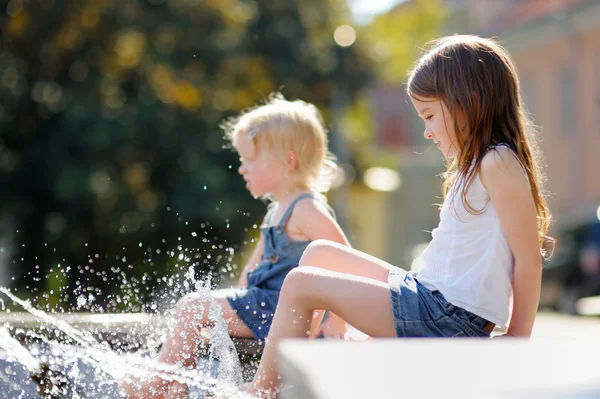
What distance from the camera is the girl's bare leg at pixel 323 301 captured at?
116 inches

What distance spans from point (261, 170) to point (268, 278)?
18.9 inches

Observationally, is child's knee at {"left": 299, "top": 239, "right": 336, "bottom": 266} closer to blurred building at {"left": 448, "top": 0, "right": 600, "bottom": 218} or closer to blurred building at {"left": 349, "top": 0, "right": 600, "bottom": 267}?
blurred building at {"left": 349, "top": 0, "right": 600, "bottom": 267}

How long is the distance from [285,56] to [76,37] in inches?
118

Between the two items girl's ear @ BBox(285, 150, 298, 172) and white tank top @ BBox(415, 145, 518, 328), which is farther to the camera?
girl's ear @ BBox(285, 150, 298, 172)

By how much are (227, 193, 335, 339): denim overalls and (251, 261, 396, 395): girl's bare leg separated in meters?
0.79

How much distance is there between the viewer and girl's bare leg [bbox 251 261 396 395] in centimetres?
294

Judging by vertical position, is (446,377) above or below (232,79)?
below

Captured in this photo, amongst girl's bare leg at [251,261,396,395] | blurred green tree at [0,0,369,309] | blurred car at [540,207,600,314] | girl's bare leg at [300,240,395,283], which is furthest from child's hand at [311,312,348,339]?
blurred car at [540,207,600,314]

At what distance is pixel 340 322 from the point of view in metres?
3.61

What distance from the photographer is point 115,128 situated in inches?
468

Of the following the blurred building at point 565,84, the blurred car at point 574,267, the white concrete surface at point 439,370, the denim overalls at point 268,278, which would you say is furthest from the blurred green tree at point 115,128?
the blurred building at point 565,84

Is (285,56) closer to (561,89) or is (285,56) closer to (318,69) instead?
(318,69)

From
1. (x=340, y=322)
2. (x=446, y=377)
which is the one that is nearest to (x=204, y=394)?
(x=340, y=322)

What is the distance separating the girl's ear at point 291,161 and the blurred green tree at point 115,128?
289 inches
